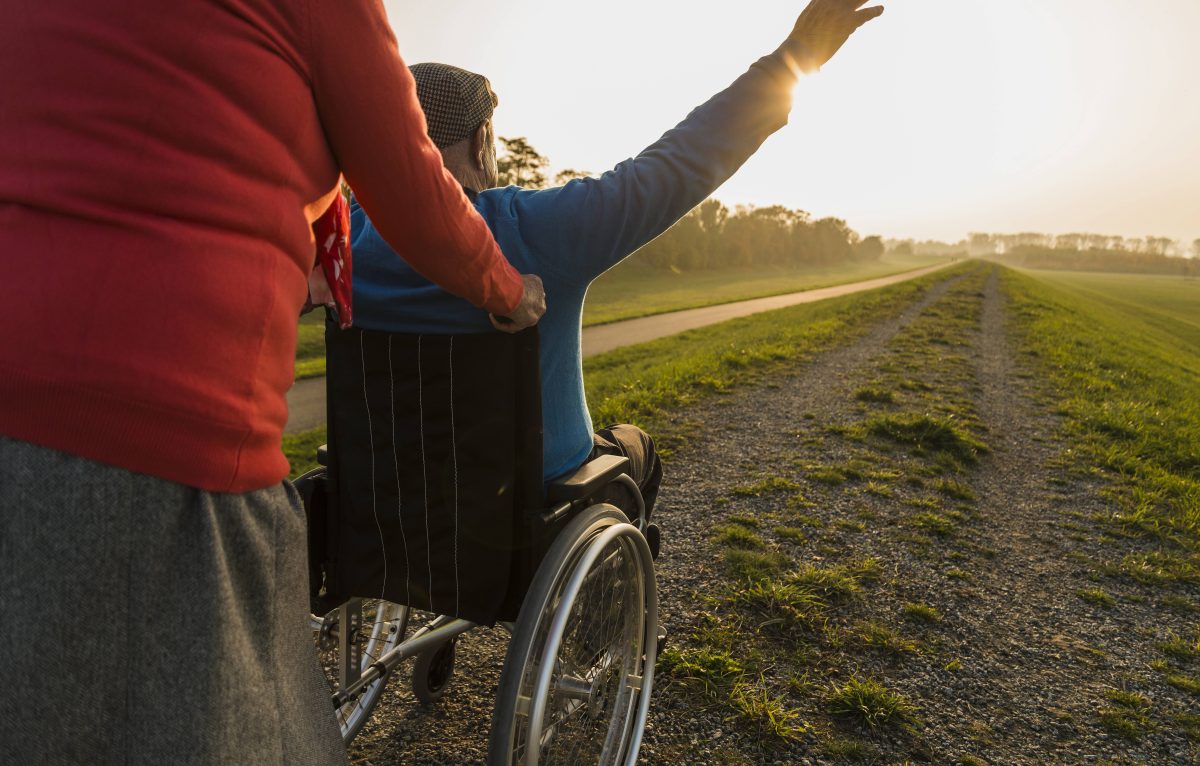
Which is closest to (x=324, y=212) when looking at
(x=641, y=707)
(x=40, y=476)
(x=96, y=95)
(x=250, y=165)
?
(x=250, y=165)

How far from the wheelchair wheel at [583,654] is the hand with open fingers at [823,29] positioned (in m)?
1.22

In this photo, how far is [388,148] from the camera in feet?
3.21

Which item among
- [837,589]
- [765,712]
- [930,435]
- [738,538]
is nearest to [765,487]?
[738,538]

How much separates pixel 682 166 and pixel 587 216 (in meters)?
0.24

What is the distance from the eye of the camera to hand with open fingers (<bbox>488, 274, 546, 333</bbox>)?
1.42 meters

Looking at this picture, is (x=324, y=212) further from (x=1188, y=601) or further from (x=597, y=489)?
(x=1188, y=601)

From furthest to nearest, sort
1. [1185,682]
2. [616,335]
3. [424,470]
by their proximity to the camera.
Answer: [616,335]
[1185,682]
[424,470]

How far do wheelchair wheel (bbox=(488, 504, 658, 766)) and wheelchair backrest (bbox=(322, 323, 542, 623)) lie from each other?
165 mm

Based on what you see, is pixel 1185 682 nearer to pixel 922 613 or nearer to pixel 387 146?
pixel 922 613

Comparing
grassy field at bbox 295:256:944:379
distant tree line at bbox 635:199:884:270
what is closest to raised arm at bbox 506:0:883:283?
grassy field at bbox 295:256:944:379

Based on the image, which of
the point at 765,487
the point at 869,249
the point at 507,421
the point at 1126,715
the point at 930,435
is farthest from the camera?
the point at 869,249

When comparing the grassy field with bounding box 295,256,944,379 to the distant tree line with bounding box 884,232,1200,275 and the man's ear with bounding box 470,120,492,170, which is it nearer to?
the man's ear with bounding box 470,120,492,170

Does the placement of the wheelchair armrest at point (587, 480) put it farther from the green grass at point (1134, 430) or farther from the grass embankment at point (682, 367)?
the green grass at point (1134, 430)

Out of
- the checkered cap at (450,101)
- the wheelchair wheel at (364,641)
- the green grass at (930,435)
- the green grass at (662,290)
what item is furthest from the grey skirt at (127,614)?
the green grass at (662,290)
